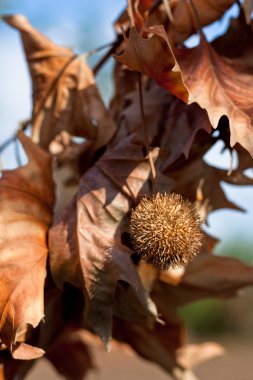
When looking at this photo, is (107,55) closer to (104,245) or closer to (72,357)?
(104,245)

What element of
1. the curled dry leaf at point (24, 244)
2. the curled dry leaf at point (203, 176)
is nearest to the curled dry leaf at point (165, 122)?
the curled dry leaf at point (203, 176)

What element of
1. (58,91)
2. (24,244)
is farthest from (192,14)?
(24,244)

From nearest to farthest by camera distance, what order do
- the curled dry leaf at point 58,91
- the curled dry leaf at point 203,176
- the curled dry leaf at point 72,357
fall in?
the curled dry leaf at point 203,176
the curled dry leaf at point 58,91
the curled dry leaf at point 72,357

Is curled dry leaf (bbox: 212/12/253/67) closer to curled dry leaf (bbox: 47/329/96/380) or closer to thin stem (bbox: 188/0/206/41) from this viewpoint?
thin stem (bbox: 188/0/206/41)

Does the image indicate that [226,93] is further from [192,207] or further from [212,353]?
[212,353]

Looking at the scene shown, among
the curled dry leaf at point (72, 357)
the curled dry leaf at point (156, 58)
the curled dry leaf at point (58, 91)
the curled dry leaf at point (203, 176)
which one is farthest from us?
Answer: the curled dry leaf at point (72, 357)

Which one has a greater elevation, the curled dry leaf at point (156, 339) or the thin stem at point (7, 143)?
the thin stem at point (7, 143)

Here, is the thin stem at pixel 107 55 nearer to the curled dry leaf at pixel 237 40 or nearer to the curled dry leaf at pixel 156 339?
the curled dry leaf at pixel 237 40

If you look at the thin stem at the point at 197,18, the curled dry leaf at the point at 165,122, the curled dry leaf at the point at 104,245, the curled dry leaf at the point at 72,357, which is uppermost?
the thin stem at the point at 197,18
